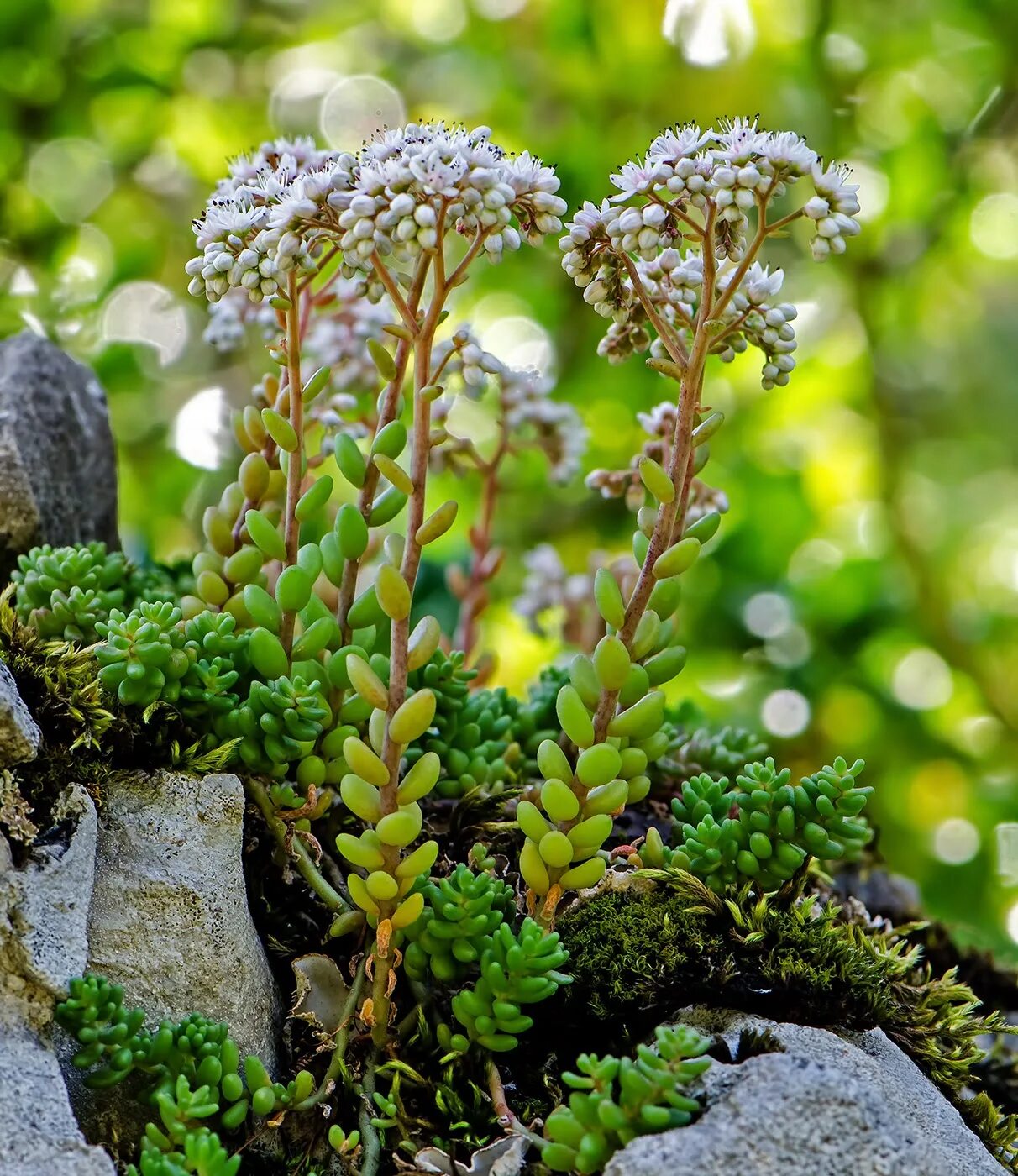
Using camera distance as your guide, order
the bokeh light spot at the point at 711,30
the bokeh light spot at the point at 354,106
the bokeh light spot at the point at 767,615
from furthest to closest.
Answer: the bokeh light spot at the point at 354,106
the bokeh light spot at the point at 711,30
the bokeh light spot at the point at 767,615

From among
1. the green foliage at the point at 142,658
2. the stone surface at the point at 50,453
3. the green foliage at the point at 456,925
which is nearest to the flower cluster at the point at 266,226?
the green foliage at the point at 142,658

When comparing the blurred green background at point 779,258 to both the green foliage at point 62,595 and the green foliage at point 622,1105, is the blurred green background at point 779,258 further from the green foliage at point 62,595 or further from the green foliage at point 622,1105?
the green foliage at point 622,1105

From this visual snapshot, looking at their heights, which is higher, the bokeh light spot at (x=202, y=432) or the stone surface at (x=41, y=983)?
the bokeh light spot at (x=202, y=432)

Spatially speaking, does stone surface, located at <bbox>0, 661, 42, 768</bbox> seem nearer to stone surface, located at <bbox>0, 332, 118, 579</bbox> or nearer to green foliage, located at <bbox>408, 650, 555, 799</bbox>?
green foliage, located at <bbox>408, 650, 555, 799</bbox>

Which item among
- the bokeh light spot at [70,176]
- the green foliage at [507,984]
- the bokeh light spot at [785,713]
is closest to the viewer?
the green foliage at [507,984]

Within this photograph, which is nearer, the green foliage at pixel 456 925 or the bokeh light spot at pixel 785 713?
the green foliage at pixel 456 925

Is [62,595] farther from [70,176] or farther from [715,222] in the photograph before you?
[70,176]

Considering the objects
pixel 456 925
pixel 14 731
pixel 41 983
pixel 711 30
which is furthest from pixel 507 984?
pixel 711 30
